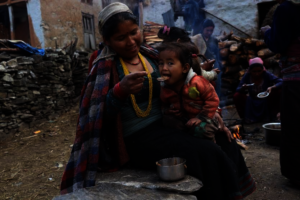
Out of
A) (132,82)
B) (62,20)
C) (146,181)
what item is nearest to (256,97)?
(146,181)

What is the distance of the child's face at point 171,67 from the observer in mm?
1959

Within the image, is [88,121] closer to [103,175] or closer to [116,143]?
[116,143]

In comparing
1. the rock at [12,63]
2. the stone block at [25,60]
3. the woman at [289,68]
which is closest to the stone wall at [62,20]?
the stone block at [25,60]

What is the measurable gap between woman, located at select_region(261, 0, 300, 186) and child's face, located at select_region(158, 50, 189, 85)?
4.33 feet

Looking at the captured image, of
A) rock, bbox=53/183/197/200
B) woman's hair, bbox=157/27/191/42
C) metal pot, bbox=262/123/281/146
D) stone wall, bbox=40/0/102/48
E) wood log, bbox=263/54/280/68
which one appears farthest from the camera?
stone wall, bbox=40/0/102/48

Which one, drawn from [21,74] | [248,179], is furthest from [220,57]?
[248,179]

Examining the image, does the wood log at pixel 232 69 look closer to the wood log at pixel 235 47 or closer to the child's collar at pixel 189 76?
the wood log at pixel 235 47

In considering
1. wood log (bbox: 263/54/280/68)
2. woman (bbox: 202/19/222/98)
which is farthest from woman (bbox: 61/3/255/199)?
wood log (bbox: 263/54/280/68)

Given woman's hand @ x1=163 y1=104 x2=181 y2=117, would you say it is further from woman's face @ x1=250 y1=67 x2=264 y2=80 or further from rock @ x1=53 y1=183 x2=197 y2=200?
woman's face @ x1=250 y1=67 x2=264 y2=80

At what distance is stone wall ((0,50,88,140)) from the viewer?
666 centimetres

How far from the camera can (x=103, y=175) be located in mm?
1974

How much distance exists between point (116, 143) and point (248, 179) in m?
1.15

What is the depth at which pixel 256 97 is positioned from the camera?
6.17 meters

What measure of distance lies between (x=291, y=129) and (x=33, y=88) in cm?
680
